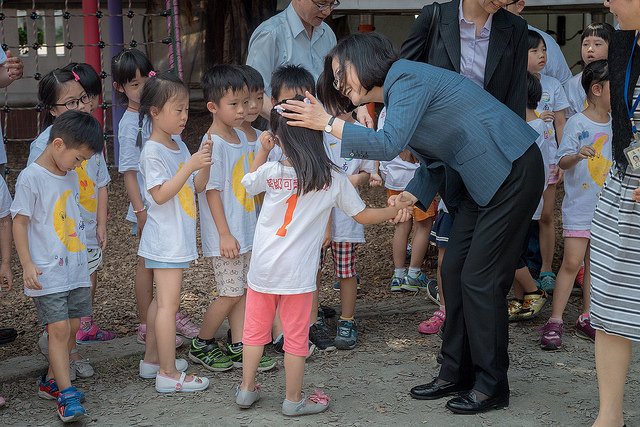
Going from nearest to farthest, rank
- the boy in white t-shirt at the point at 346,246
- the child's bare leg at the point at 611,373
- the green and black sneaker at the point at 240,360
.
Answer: the child's bare leg at the point at 611,373 < the green and black sneaker at the point at 240,360 < the boy in white t-shirt at the point at 346,246

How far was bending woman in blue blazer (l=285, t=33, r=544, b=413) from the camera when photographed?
9.29 ft

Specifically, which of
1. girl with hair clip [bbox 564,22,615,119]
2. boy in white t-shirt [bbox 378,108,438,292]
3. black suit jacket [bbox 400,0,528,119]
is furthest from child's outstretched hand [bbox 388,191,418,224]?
girl with hair clip [bbox 564,22,615,119]

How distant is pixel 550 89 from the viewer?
4.98 metres

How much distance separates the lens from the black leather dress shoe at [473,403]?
3.12 metres

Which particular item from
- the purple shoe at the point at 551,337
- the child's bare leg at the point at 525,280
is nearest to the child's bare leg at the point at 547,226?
the child's bare leg at the point at 525,280

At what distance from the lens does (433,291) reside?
4.73 meters

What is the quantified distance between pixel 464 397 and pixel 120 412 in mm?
1475

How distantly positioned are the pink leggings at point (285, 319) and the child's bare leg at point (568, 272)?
1616mm

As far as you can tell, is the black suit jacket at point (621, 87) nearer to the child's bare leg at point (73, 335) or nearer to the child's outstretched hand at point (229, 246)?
the child's outstretched hand at point (229, 246)

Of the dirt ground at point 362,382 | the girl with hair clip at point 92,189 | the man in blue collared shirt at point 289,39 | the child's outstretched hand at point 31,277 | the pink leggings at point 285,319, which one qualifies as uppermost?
the man in blue collared shirt at point 289,39

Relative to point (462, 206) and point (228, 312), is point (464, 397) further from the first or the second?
point (228, 312)

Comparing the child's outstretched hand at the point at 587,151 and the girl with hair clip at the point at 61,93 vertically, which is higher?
the girl with hair clip at the point at 61,93

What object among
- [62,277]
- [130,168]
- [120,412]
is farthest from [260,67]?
[120,412]

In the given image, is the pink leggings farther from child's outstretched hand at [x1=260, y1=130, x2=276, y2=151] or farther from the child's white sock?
the child's white sock
